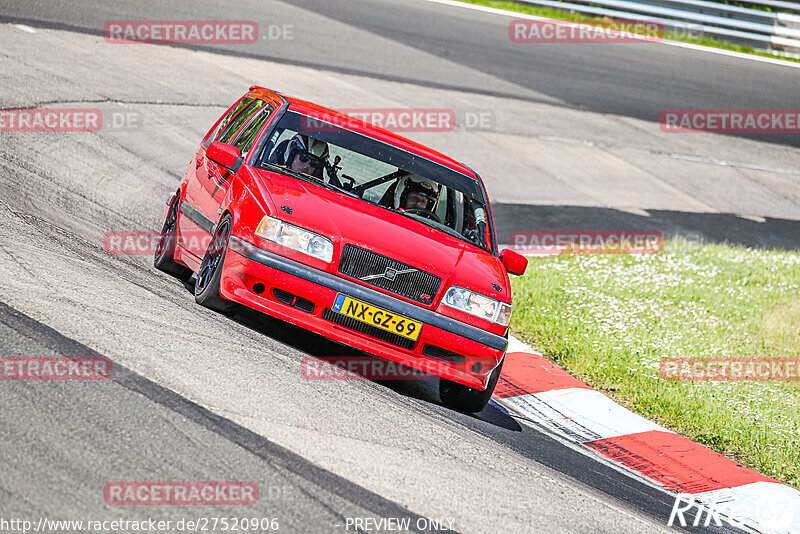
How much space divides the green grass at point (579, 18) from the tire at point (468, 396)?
19.7 meters

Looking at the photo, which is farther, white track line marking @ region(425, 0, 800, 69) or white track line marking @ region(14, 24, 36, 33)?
white track line marking @ region(425, 0, 800, 69)

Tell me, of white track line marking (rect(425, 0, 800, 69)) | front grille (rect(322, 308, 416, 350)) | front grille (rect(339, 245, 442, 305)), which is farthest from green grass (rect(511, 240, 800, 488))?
white track line marking (rect(425, 0, 800, 69))

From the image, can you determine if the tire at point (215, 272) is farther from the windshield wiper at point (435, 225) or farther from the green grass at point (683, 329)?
the green grass at point (683, 329)

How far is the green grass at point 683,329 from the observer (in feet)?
24.6

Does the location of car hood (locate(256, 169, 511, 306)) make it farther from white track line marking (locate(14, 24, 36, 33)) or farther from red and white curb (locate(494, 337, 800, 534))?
white track line marking (locate(14, 24, 36, 33))

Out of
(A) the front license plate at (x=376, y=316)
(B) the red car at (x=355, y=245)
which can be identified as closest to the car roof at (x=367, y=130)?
(B) the red car at (x=355, y=245)

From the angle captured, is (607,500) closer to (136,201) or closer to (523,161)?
(136,201)

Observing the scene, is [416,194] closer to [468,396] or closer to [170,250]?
[468,396]

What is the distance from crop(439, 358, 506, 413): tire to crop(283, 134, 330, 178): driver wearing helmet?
1832mm

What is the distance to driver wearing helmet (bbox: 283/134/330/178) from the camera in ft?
23.7

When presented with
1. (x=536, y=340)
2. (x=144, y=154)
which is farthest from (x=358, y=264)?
(x=144, y=154)

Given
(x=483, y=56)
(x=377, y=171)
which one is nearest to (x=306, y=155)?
(x=377, y=171)

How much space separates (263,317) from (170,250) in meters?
1.23

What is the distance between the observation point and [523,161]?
1564cm
